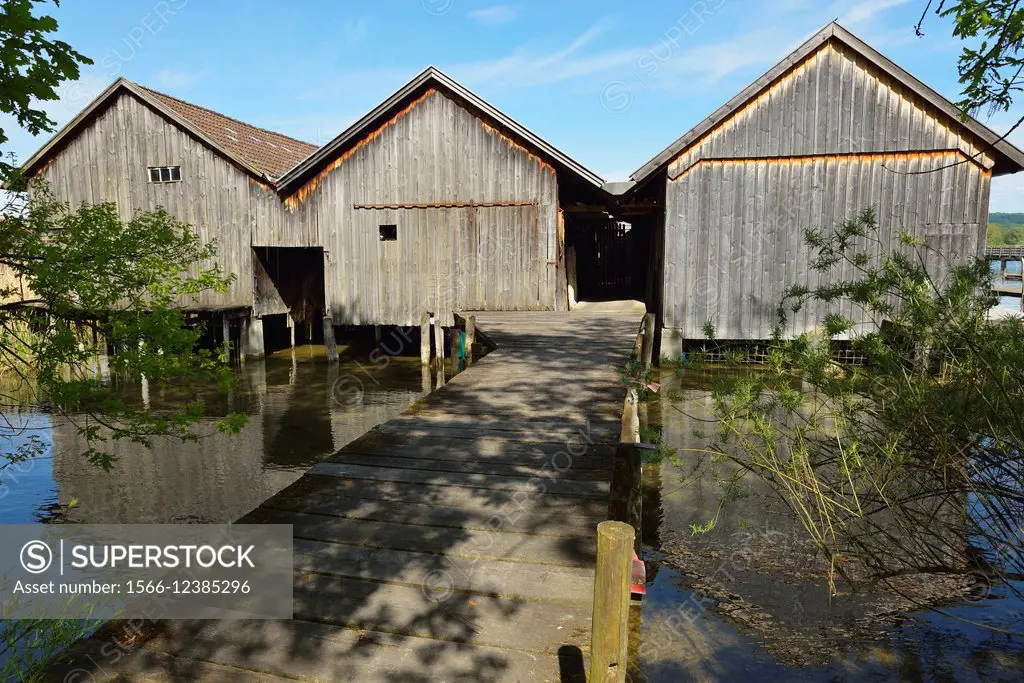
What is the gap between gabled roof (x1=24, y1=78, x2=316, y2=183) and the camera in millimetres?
17625

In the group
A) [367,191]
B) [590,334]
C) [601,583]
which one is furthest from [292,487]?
[367,191]

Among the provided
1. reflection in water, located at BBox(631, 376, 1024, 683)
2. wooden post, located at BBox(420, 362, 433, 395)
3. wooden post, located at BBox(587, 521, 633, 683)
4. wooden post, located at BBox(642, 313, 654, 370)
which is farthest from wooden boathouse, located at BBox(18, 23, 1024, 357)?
wooden post, located at BBox(587, 521, 633, 683)

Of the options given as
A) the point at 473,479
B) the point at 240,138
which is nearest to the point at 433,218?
the point at 240,138

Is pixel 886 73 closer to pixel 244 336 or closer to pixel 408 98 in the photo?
pixel 408 98

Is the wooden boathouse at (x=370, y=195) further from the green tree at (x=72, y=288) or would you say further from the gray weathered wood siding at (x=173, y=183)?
the green tree at (x=72, y=288)

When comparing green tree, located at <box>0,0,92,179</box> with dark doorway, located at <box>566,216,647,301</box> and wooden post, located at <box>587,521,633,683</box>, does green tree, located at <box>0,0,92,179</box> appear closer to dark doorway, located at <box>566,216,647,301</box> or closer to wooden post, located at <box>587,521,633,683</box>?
wooden post, located at <box>587,521,633,683</box>

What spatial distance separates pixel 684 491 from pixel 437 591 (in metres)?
5.11

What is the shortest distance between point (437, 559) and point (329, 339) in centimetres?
1510

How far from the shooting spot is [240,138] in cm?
1953

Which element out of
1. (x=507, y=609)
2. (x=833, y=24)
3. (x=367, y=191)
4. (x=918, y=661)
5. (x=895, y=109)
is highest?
(x=833, y=24)

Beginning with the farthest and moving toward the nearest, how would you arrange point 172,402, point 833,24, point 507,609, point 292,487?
point 172,402 < point 833,24 < point 292,487 < point 507,609

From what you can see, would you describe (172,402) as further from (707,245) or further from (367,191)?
(707,245)

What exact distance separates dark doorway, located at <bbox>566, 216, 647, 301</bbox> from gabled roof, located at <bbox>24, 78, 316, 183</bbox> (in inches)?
392

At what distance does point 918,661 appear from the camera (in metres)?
4.90
